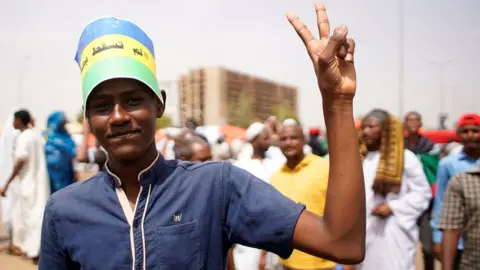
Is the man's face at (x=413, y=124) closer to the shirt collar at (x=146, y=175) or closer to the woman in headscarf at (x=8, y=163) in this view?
the woman in headscarf at (x=8, y=163)

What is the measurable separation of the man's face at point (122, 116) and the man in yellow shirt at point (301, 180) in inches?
111

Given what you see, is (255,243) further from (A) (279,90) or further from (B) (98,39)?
(A) (279,90)

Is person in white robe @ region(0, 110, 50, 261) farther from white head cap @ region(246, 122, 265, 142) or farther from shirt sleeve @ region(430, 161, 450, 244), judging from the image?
shirt sleeve @ region(430, 161, 450, 244)

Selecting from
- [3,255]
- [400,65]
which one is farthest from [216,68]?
[3,255]

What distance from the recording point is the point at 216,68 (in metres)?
132

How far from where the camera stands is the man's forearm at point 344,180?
54.8 inches

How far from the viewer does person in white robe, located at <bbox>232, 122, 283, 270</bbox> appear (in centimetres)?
510

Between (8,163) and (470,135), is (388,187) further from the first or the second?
(8,163)

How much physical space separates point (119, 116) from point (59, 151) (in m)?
6.43

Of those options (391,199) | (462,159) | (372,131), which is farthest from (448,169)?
(372,131)

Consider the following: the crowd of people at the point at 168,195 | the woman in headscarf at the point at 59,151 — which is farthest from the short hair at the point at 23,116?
the crowd of people at the point at 168,195

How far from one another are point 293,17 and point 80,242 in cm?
90

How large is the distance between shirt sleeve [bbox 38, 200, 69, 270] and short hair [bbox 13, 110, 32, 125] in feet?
20.5

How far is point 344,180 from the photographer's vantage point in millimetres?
1403
